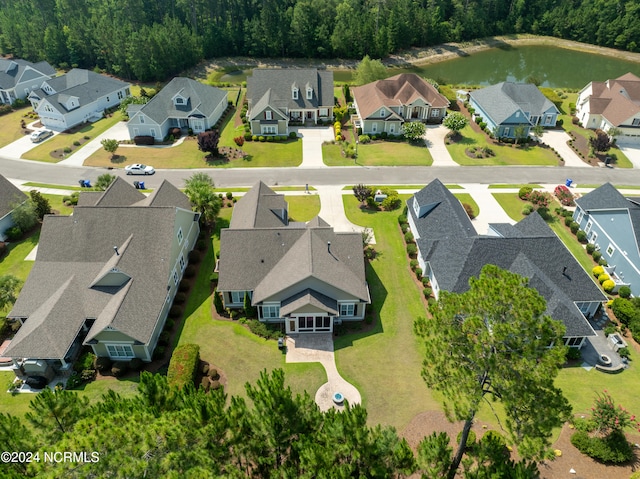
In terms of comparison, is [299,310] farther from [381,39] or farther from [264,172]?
[381,39]

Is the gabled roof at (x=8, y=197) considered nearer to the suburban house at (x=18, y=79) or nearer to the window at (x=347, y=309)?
the window at (x=347, y=309)

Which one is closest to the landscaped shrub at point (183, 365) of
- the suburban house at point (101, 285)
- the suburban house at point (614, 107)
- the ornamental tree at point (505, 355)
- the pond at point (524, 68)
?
the suburban house at point (101, 285)

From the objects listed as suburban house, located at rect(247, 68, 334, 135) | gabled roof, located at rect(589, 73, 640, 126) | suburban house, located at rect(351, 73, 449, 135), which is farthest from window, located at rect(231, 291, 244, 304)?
gabled roof, located at rect(589, 73, 640, 126)

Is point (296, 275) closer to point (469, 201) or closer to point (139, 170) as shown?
point (469, 201)

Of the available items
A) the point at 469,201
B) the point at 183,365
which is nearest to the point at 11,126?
the point at 183,365

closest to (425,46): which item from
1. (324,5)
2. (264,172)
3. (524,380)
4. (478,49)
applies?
(478,49)

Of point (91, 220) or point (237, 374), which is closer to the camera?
point (237, 374)
